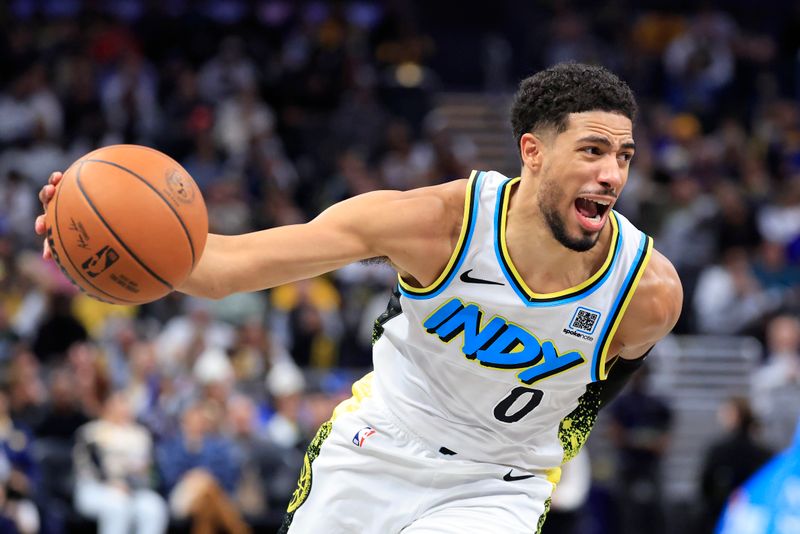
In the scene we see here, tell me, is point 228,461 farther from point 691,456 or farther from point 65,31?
point 65,31

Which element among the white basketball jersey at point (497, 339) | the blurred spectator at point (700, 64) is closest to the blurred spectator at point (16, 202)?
the white basketball jersey at point (497, 339)

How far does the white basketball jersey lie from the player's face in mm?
198

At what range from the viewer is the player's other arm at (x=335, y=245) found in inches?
175

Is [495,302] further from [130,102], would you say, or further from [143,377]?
[130,102]

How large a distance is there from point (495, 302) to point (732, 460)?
7.09 m

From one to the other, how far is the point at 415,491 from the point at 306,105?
12.3 metres

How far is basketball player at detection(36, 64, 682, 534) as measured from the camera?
14.9 feet

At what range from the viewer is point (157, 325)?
12156 mm

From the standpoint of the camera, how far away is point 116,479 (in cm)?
988

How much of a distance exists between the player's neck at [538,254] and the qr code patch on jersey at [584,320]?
0.41 ft

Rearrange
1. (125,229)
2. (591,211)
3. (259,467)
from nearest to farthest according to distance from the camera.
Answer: (125,229), (591,211), (259,467)

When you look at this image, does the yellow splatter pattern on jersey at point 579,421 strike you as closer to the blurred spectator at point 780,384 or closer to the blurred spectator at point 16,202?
the blurred spectator at point 780,384

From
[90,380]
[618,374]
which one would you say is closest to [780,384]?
[90,380]

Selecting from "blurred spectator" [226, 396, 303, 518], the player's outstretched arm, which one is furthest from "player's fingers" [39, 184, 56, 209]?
"blurred spectator" [226, 396, 303, 518]
